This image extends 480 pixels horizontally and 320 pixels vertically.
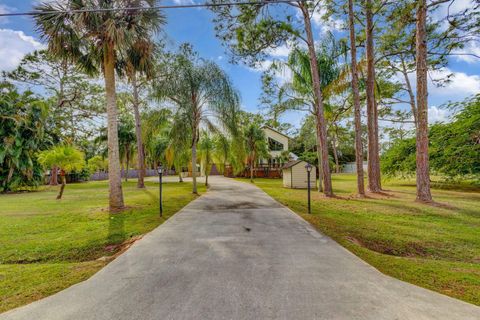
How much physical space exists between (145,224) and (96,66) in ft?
22.7

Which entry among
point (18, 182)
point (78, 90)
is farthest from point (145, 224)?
point (78, 90)

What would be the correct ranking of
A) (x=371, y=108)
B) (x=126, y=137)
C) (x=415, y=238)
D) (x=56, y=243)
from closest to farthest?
(x=56, y=243) < (x=415, y=238) < (x=371, y=108) < (x=126, y=137)

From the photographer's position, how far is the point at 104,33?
24.4 feet

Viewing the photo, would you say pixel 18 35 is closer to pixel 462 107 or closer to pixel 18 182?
pixel 18 182

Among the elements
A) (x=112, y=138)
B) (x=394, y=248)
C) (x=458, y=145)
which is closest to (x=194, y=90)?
(x=112, y=138)

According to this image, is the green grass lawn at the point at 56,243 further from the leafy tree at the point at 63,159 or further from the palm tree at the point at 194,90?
the palm tree at the point at 194,90

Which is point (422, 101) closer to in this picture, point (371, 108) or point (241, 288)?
point (371, 108)

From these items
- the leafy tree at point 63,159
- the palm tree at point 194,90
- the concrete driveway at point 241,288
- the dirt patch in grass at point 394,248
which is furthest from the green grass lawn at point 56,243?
the palm tree at point 194,90

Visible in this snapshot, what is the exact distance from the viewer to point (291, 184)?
54.4 feet

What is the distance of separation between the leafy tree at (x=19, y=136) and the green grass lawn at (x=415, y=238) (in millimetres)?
19634

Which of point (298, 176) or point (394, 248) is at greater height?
point (298, 176)

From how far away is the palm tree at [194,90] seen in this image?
11641 mm

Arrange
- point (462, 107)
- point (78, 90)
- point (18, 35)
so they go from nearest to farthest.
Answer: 1. point (18, 35)
2. point (462, 107)
3. point (78, 90)

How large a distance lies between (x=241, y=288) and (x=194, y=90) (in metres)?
10.8
